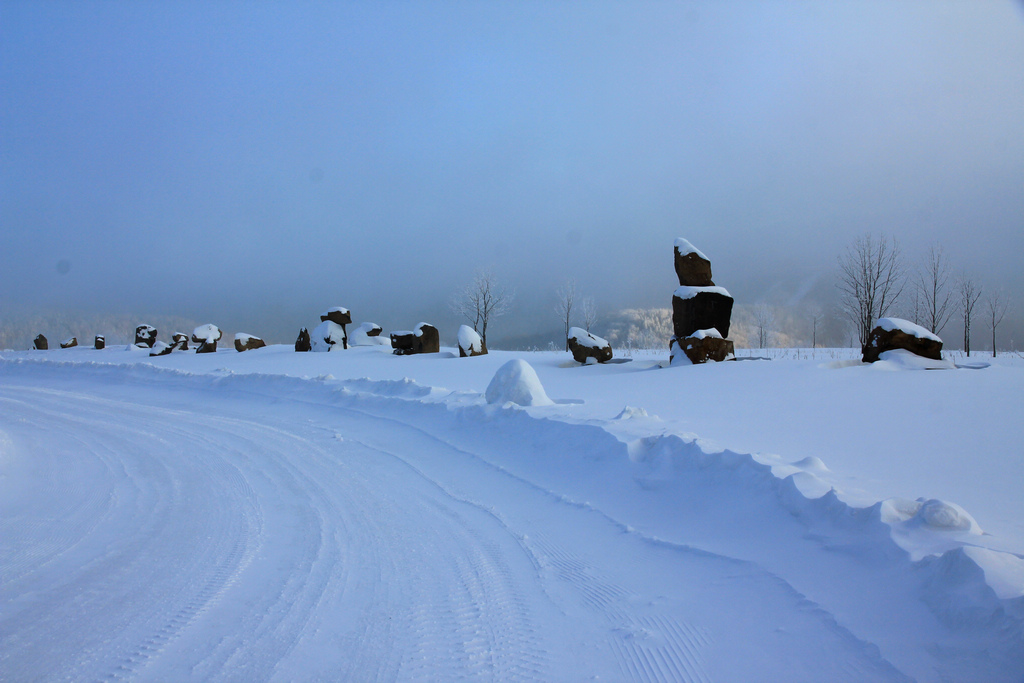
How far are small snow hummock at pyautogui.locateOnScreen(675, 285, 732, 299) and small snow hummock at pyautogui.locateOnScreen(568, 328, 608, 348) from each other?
362cm

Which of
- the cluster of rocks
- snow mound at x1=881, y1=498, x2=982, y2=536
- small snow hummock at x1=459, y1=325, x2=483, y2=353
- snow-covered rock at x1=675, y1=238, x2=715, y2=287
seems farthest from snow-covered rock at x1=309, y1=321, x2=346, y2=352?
snow mound at x1=881, y1=498, x2=982, y2=536

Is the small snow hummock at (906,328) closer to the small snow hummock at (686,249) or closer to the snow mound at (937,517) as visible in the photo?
the small snow hummock at (686,249)

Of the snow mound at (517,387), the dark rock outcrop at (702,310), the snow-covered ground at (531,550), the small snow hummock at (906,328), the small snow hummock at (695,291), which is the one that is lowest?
the snow-covered ground at (531,550)

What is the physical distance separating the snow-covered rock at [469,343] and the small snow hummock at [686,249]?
890 cm

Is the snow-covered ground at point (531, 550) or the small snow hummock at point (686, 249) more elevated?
the small snow hummock at point (686, 249)

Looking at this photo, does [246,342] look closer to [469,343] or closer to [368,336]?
[368,336]

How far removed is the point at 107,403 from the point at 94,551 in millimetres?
9608

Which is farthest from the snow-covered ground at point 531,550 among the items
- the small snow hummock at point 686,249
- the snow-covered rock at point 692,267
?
the small snow hummock at point 686,249

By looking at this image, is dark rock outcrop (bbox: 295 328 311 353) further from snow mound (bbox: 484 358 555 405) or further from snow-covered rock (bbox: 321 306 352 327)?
snow mound (bbox: 484 358 555 405)

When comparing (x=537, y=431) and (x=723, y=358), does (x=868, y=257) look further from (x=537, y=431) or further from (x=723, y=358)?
(x=537, y=431)

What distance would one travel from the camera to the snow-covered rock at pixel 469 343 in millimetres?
21364

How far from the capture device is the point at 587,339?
19.0 metres

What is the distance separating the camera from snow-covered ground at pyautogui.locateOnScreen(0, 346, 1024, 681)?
2.35 meters

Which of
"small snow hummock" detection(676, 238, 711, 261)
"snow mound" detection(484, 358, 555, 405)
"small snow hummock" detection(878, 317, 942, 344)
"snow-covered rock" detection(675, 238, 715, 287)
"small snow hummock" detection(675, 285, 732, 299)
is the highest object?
"small snow hummock" detection(676, 238, 711, 261)
